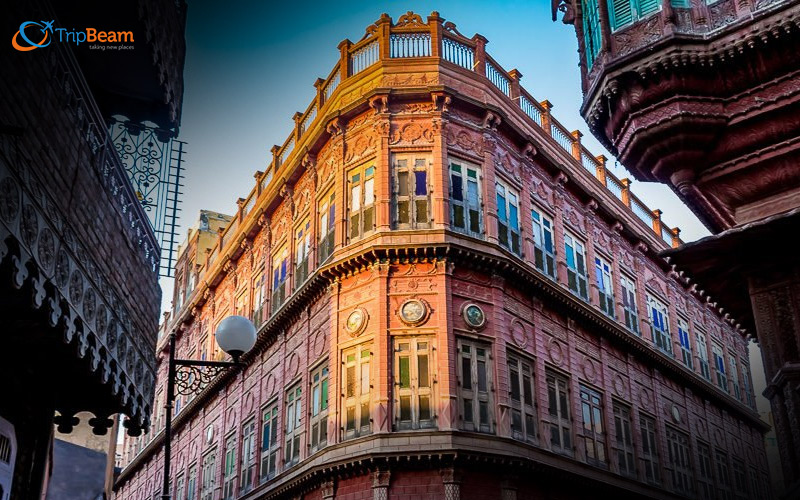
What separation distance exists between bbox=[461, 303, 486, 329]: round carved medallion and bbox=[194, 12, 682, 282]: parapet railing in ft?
23.5

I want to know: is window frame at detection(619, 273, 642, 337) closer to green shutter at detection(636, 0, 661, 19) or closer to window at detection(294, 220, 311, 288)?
window at detection(294, 220, 311, 288)

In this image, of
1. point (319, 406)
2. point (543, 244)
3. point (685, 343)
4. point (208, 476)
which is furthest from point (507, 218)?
point (208, 476)

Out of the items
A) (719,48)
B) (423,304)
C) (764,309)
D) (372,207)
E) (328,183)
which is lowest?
(764,309)

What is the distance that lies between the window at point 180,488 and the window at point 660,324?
18881 mm

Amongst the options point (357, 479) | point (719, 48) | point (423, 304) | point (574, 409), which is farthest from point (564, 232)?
point (719, 48)

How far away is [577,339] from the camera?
25.3 m

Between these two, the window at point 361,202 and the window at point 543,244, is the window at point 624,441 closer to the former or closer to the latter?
the window at point 543,244

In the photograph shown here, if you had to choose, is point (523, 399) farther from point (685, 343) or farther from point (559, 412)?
point (685, 343)

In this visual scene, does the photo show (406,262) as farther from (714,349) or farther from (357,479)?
(714,349)

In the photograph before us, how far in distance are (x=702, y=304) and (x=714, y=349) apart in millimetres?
2035

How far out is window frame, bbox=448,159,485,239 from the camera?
2219 cm

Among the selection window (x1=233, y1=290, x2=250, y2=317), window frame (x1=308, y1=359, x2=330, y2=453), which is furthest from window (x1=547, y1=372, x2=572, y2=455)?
window (x1=233, y1=290, x2=250, y2=317)

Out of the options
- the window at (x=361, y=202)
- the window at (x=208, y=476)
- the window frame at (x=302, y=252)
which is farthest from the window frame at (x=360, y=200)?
the window at (x=208, y=476)

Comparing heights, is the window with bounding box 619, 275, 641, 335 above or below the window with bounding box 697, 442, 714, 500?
above
